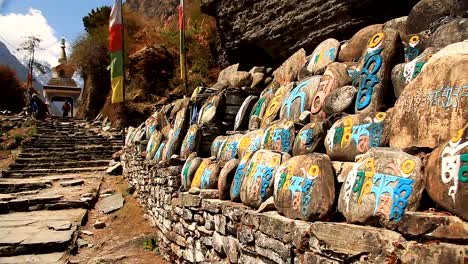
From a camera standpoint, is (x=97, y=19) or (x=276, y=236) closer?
(x=276, y=236)

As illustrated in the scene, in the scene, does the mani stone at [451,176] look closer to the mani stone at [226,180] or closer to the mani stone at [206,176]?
the mani stone at [226,180]

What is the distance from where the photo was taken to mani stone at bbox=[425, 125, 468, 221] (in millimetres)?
1500

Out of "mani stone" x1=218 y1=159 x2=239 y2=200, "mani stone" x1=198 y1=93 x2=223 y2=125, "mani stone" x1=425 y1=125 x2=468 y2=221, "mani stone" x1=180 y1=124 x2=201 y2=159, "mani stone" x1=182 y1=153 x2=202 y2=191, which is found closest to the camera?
"mani stone" x1=425 y1=125 x2=468 y2=221

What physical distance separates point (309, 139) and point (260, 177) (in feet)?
1.59

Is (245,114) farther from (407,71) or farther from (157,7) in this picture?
(157,7)

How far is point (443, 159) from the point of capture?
5.37 feet

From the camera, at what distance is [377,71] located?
2.67 metres

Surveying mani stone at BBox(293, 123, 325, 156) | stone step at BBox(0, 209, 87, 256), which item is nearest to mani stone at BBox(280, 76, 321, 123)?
mani stone at BBox(293, 123, 325, 156)

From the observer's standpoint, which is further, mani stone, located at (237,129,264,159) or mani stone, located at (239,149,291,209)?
mani stone, located at (237,129,264,159)

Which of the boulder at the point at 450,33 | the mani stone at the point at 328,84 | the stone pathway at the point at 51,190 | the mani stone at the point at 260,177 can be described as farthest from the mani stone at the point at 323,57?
the stone pathway at the point at 51,190

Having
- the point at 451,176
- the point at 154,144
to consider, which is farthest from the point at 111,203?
the point at 451,176

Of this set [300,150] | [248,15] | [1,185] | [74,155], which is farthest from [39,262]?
[74,155]

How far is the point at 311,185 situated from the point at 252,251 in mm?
763

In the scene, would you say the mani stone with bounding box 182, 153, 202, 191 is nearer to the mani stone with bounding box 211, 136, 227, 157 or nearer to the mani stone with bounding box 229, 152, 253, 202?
the mani stone with bounding box 211, 136, 227, 157
